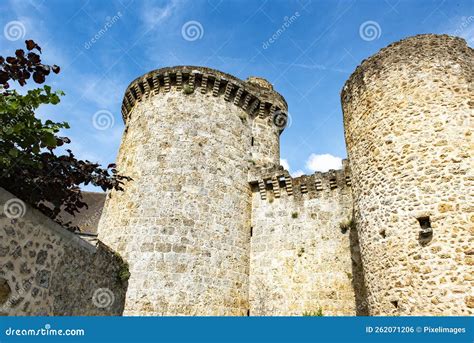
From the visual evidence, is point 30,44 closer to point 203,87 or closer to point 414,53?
point 414,53

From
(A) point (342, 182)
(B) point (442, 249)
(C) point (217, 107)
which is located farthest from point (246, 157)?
(B) point (442, 249)

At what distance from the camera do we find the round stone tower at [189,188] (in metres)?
9.64

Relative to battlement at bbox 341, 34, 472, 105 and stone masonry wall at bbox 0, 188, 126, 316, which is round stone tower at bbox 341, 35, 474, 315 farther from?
stone masonry wall at bbox 0, 188, 126, 316

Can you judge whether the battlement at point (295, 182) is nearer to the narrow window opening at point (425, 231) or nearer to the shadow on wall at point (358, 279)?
the shadow on wall at point (358, 279)

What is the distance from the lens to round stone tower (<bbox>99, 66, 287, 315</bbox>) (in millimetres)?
9641

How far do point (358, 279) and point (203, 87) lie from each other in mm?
7657

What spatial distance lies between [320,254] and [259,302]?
7.31 ft

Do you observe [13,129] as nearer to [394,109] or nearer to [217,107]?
[394,109]

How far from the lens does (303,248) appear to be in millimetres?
10828

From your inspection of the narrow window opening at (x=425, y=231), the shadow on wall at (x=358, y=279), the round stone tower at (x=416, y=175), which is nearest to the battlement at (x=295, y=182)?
the shadow on wall at (x=358, y=279)

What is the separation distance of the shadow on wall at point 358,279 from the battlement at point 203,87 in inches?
221

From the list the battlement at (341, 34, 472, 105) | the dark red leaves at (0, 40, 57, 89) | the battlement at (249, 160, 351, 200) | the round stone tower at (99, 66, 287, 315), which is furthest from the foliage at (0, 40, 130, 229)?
the battlement at (249, 160, 351, 200)

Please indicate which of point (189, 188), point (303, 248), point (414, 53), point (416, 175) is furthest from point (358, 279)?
point (414, 53)

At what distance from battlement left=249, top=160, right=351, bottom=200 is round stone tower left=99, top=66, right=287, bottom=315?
0.46 meters
